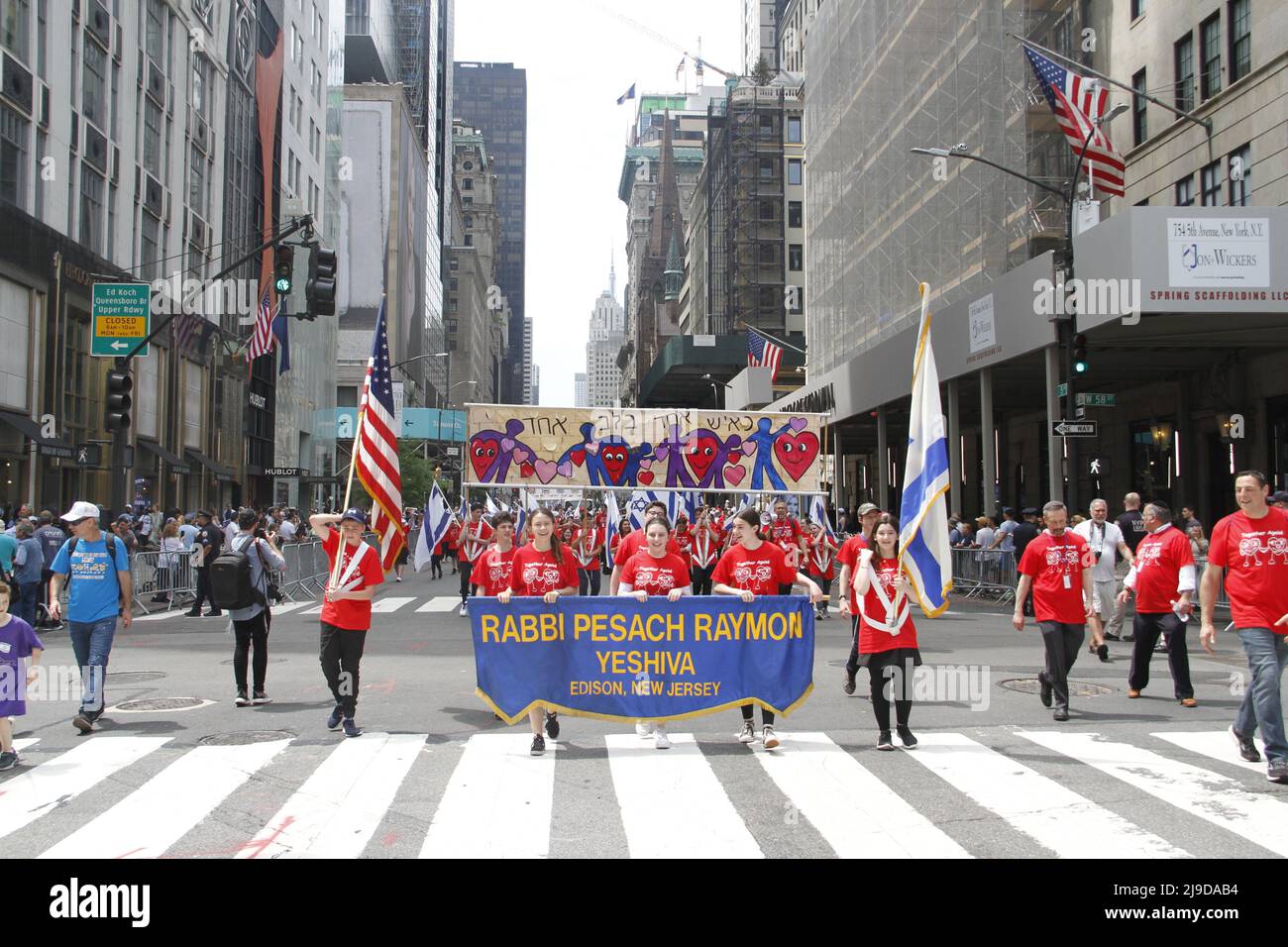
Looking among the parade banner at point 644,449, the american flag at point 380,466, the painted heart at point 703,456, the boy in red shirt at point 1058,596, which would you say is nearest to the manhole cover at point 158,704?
the american flag at point 380,466

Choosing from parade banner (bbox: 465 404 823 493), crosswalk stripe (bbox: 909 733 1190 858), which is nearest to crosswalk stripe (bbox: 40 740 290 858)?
crosswalk stripe (bbox: 909 733 1190 858)

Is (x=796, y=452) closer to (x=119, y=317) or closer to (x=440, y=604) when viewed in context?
(x=440, y=604)

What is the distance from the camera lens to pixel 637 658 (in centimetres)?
839

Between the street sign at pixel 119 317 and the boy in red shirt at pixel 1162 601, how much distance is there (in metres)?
16.7

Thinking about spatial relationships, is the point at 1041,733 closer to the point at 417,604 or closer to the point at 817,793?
the point at 817,793

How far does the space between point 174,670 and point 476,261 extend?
154 metres

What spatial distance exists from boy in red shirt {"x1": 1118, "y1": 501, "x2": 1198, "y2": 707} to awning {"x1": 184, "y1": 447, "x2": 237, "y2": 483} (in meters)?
36.7

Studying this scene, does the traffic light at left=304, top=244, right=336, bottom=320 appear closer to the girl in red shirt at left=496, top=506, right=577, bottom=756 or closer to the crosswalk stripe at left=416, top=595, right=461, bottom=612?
the crosswalk stripe at left=416, top=595, right=461, bottom=612

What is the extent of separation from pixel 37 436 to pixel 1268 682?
27.1m

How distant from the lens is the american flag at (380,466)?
1121 cm

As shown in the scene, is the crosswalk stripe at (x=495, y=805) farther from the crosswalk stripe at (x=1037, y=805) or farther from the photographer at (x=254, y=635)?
the photographer at (x=254, y=635)

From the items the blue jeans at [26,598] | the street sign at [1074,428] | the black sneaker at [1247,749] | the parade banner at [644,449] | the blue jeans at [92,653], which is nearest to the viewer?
the black sneaker at [1247,749]

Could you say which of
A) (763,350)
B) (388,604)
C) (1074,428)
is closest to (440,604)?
(388,604)

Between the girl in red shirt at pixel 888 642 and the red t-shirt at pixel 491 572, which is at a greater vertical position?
the red t-shirt at pixel 491 572
